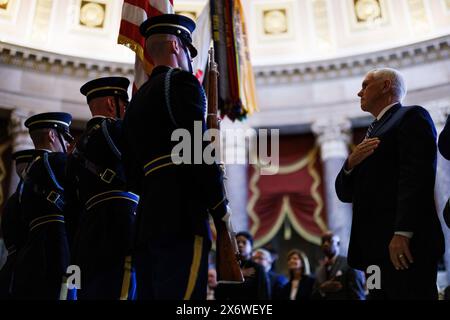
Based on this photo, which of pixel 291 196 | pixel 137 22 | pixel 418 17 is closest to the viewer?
pixel 137 22

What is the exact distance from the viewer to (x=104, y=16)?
14.5 m

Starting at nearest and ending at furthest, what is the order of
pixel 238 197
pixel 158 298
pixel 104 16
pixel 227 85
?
1. pixel 158 298
2. pixel 227 85
3. pixel 238 197
4. pixel 104 16

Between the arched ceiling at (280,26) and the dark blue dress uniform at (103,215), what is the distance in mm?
10921

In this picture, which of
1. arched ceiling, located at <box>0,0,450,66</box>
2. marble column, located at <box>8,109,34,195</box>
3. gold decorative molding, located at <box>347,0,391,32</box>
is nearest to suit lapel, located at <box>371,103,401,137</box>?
marble column, located at <box>8,109,34,195</box>

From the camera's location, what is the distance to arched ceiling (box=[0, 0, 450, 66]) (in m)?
13.5

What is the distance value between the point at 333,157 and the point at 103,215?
10372mm

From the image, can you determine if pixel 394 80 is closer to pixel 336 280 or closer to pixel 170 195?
pixel 170 195

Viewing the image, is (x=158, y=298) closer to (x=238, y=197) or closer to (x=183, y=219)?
(x=183, y=219)

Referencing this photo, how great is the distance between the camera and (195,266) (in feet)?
8.18

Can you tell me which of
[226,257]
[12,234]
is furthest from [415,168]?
[12,234]

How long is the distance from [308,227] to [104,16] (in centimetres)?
761

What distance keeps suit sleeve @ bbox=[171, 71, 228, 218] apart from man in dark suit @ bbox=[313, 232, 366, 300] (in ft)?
11.9

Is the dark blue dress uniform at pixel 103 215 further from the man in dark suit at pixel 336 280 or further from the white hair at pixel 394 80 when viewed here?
the man in dark suit at pixel 336 280
